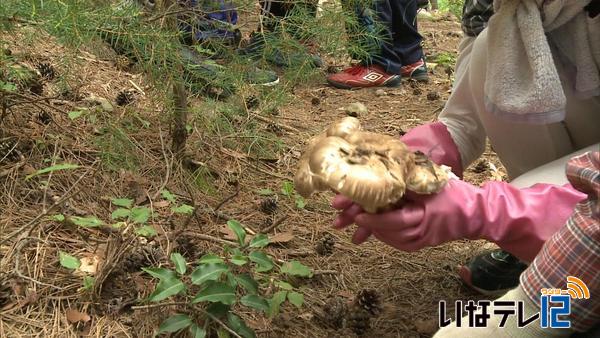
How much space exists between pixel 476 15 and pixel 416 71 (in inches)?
75.6

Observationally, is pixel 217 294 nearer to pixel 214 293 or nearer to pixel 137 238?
pixel 214 293

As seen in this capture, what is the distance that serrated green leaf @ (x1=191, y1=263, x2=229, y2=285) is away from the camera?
1.25 m

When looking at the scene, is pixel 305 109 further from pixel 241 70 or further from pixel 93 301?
pixel 93 301

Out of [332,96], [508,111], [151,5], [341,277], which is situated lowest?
[332,96]

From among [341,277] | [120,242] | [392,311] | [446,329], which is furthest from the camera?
[341,277]

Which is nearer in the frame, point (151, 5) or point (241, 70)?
point (151, 5)

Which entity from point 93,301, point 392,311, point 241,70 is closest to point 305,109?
point 241,70

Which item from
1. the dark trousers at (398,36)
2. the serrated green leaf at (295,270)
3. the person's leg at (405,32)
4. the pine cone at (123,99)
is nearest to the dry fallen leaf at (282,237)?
the serrated green leaf at (295,270)

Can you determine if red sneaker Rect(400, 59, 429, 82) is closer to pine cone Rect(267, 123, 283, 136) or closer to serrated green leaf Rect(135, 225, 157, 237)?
pine cone Rect(267, 123, 283, 136)

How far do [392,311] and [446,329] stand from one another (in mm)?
437

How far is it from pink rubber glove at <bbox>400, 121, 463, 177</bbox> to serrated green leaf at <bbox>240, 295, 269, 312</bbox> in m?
0.50

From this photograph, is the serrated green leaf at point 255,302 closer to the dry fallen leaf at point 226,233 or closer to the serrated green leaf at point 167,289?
the serrated green leaf at point 167,289

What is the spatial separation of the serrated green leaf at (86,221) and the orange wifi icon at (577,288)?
1036mm

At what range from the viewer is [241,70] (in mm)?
1959
